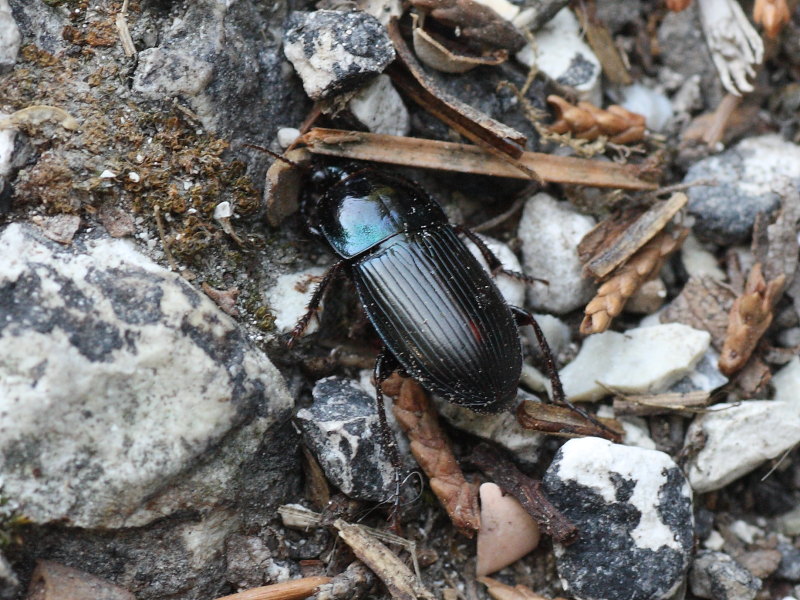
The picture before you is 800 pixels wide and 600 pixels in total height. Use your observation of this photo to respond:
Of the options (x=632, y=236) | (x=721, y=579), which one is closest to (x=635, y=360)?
(x=632, y=236)

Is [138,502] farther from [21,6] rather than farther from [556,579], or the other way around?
[21,6]

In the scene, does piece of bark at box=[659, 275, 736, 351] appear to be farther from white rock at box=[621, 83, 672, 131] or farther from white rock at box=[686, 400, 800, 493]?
white rock at box=[621, 83, 672, 131]

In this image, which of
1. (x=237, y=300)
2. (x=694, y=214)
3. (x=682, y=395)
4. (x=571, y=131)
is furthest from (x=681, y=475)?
(x=237, y=300)

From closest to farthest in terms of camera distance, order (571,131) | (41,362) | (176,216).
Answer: (41,362) < (176,216) < (571,131)

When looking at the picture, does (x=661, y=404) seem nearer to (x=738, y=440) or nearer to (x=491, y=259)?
(x=738, y=440)

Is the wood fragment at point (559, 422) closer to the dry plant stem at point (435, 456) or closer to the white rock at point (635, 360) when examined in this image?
the white rock at point (635, 360)

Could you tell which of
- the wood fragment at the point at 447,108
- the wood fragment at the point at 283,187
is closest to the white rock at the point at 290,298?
the wood fragment at the point at 283,187

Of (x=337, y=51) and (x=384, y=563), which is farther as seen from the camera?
(x=337, y=51)
